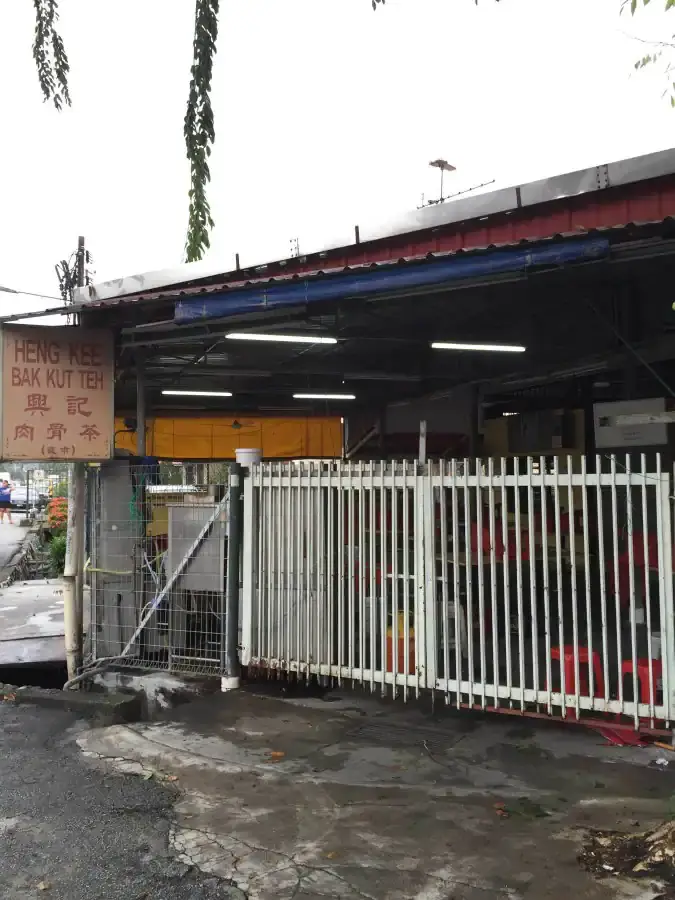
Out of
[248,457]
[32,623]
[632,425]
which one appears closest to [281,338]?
[248,457]

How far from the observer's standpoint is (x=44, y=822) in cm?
395

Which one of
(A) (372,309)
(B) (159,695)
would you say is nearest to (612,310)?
(A) (372,309)

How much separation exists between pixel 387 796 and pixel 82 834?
1.77 meters

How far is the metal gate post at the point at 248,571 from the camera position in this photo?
239 inches

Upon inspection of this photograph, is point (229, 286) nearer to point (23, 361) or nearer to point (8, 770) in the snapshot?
point (23, 361)

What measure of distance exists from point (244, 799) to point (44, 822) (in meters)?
1.16

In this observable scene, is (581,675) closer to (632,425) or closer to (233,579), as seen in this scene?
(632,425)

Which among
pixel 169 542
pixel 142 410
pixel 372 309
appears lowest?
pixel 169 542

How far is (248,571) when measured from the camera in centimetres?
609

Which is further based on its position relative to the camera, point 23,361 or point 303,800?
point 23,361

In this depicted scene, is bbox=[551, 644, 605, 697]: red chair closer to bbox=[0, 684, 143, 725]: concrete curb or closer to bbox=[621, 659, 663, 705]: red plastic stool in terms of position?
bbox=[621, 659, 663, 705]: red plastic stool

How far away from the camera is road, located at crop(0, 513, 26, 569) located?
58.9 ft

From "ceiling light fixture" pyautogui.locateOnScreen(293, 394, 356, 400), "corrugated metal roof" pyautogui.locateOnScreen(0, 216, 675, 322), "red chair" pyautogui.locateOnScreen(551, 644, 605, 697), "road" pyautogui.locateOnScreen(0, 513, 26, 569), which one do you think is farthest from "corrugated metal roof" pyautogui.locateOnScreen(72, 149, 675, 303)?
"road" pyautogui.locateOnScreen(0, 513, 26, 569)

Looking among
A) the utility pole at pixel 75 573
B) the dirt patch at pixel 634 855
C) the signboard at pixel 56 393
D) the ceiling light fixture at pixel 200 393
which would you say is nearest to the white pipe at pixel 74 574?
the utility pole at pixel 75 573
